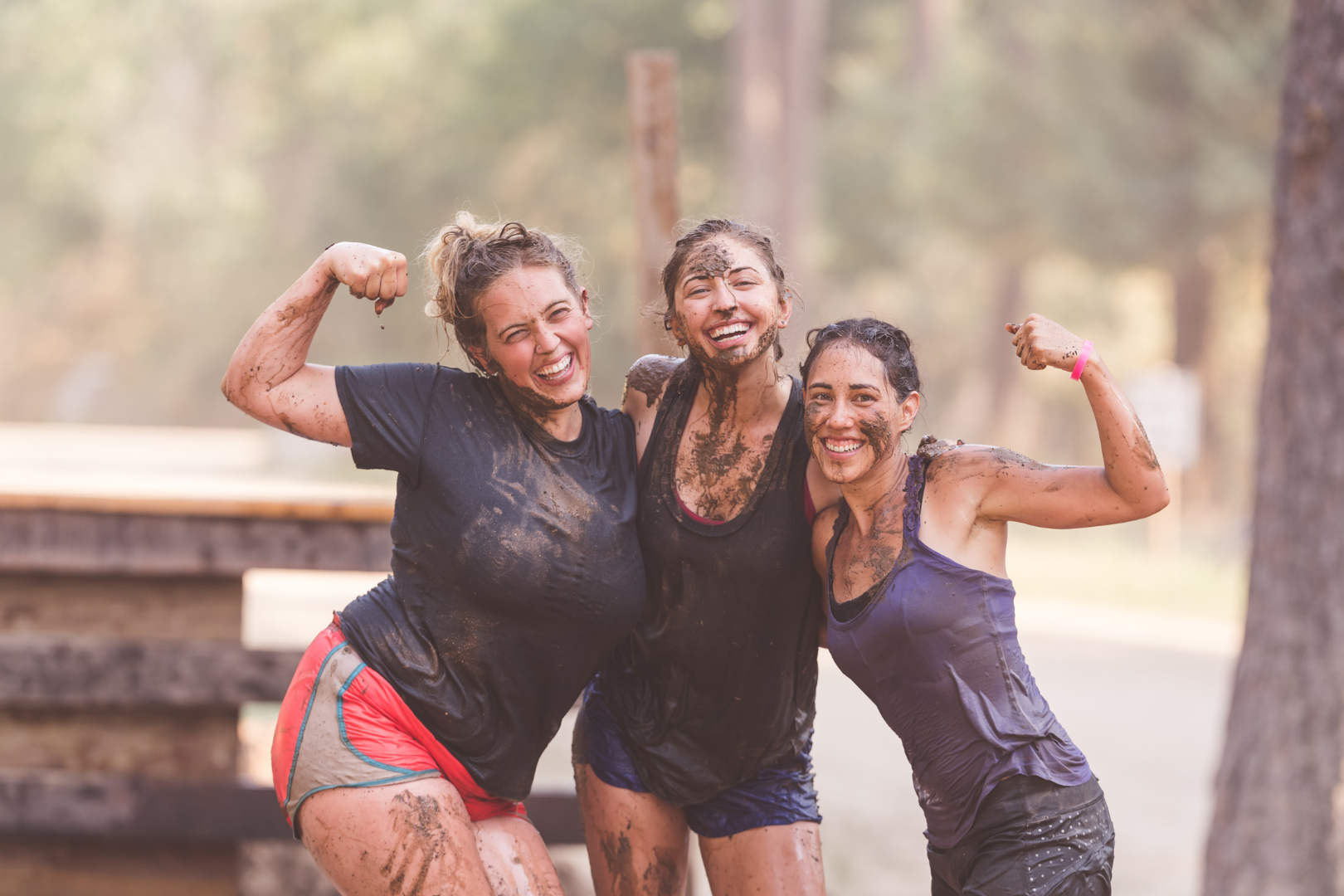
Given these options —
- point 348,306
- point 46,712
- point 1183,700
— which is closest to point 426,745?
point 46,712

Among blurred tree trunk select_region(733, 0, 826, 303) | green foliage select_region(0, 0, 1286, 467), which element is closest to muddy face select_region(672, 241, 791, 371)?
green foliage select_region(0, 0, 1286, 467)

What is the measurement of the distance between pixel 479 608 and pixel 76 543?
203 centimetres

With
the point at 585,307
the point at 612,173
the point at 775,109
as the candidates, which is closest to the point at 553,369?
the point at 585,307

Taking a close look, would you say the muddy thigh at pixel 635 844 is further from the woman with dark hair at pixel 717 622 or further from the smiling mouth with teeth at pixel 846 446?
the smiling mouth with teeth at pixel 846 446

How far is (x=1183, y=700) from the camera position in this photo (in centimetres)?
973

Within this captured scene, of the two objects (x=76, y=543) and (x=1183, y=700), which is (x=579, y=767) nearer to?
(x=76, y=543)

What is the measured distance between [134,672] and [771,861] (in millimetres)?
2235

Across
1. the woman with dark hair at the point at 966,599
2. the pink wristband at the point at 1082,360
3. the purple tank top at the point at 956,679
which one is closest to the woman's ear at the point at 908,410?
the woman with dark hair at the point at 966,599

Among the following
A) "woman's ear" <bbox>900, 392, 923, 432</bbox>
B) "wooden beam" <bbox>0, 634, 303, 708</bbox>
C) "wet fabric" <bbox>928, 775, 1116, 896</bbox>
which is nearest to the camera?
"wet fabric" <bbox>928, 775, 1116, 896</bbox>

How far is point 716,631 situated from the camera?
297 cm

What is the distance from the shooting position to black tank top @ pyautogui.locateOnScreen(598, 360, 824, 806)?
292 cm

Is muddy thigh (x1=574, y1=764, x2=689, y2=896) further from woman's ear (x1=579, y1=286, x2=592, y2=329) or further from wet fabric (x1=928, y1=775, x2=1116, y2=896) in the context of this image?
woman's ear (x1=579, y1=286, x2=592, y2=329)

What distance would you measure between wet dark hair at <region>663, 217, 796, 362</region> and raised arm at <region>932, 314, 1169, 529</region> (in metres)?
0.56

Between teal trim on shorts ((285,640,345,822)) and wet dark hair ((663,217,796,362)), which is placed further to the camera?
wet dark hair ((663,217,796,362))
